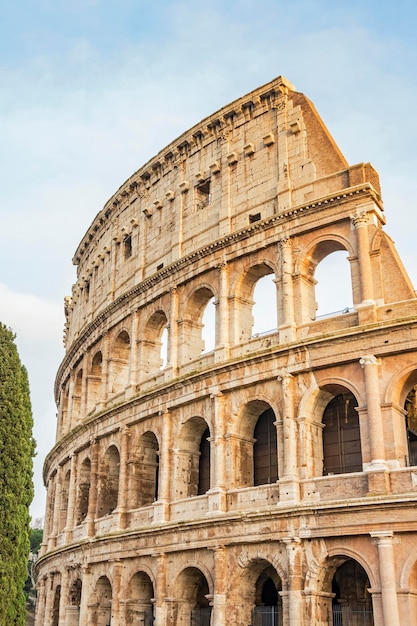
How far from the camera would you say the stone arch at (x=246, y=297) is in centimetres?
2033

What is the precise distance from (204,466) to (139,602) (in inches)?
166

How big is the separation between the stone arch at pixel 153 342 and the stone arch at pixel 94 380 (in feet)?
12.6

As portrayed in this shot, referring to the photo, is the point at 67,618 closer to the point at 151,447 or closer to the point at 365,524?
the point at 151,447

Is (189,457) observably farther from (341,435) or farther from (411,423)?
(411,423)

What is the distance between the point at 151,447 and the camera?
22.4m

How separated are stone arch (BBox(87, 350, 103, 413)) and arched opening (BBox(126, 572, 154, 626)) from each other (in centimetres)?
775

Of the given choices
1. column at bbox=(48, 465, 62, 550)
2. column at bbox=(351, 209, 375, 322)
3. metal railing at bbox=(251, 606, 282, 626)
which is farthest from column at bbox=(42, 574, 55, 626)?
column at bbox=(351, 209, 375, 322)

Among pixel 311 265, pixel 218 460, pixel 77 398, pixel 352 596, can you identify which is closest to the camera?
pixel 352 596

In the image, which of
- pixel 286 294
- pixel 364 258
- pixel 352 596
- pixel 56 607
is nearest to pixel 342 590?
pixel 352 596

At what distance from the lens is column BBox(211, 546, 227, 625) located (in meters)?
17.4

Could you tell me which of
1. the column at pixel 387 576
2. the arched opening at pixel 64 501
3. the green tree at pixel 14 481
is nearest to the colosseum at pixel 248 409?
the column at pixel 387 576

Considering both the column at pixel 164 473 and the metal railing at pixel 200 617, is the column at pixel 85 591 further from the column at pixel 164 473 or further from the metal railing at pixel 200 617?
the metal railing at pixel 200 617

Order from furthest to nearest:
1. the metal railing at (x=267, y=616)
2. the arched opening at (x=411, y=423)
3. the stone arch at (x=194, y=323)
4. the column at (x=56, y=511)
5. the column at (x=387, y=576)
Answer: the column at (x=56, y=511)
the stone arch at (x=194, y=323)
the arched opening at (x=411, y=423)
the metal railing at (x=267, y=616)
the column at (x=387, y=576)

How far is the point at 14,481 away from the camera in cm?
→ 2238
